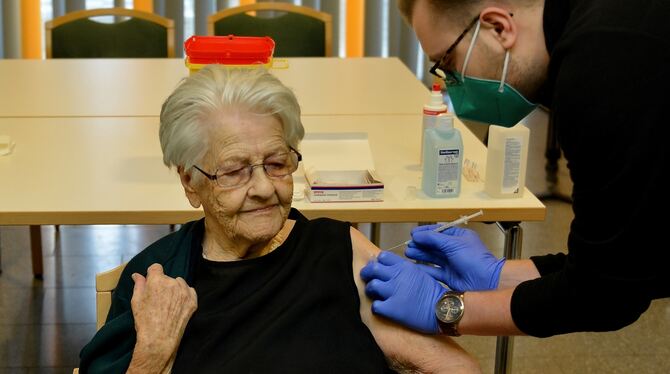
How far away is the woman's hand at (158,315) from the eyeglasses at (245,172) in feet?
0.65

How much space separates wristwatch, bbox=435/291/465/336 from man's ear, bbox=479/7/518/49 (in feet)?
1.53

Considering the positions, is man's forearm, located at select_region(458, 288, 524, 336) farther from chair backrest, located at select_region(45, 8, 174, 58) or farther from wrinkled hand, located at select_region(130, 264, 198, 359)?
chair backrest, located at select_region(45, 8, 174, 58)

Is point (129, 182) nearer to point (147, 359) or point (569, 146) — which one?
point (147, 359)

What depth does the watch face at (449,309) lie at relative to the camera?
166cm

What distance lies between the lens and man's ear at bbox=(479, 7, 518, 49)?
147 centimetres

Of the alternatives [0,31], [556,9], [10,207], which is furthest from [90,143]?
[0,31]

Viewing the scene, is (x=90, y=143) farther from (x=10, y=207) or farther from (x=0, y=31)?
(x=0, y=31)

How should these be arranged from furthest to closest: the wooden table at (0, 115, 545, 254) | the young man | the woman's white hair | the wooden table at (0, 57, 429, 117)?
the wooden table at (0, 57, 429, 117), the wooden table at (0, 115, 545, 254), the woman's white hair, the young man

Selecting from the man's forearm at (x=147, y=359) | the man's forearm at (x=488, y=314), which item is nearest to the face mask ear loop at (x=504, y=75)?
the man's forearm at (x=488, y=314)

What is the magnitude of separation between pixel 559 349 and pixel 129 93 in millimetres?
1650

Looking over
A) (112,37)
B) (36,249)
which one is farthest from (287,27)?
(36,249)

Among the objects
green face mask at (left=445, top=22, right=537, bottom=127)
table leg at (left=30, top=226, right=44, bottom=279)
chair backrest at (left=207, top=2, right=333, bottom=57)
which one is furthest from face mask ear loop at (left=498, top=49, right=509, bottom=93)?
chair backrest at (left=207, top=2, right=333, bottom=57)

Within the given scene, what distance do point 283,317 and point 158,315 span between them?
23 cm

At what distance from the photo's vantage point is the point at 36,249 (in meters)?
3.45
